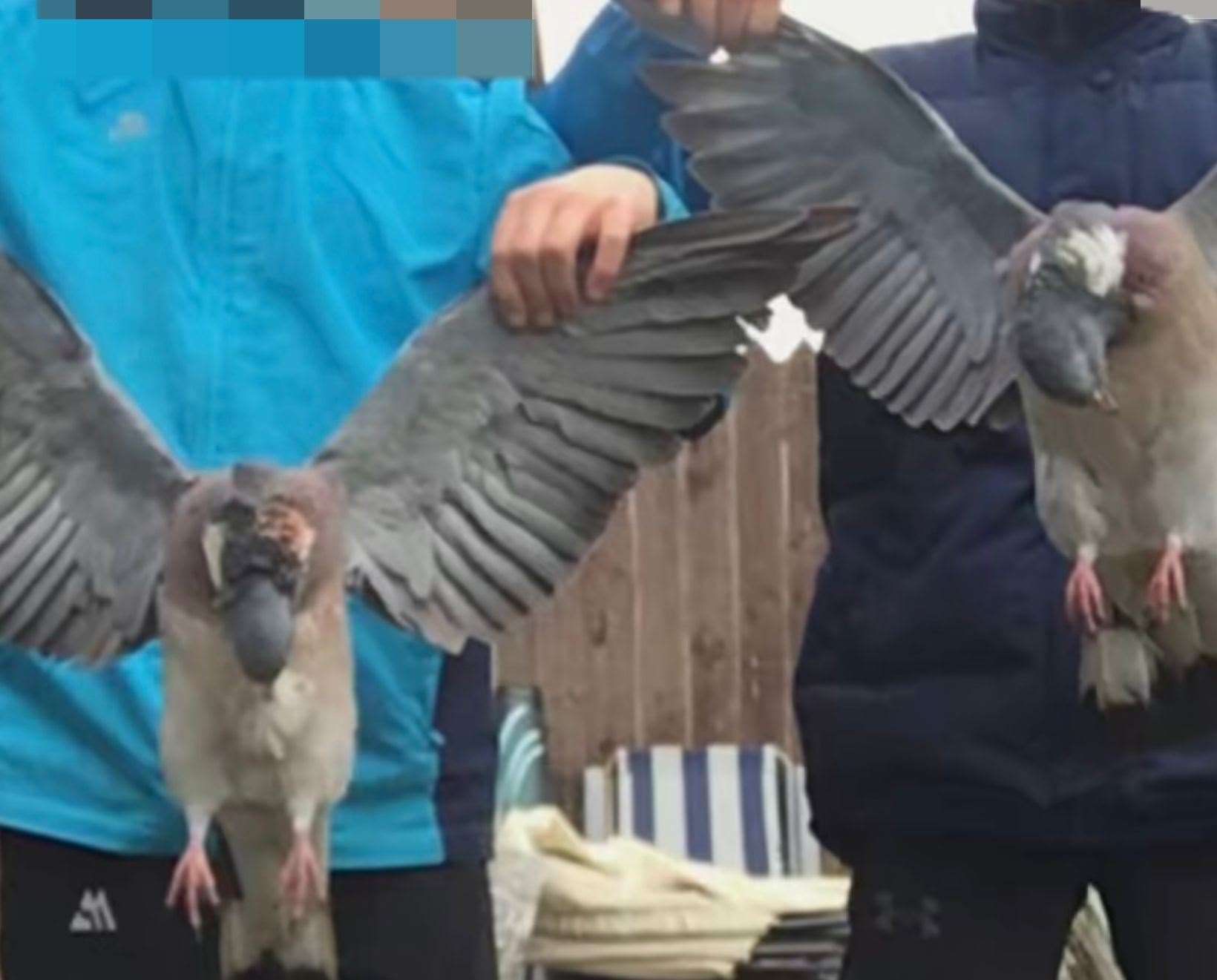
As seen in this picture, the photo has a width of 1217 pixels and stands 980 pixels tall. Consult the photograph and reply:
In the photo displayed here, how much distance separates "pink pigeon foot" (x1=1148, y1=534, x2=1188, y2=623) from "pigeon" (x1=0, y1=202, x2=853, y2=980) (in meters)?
0.31

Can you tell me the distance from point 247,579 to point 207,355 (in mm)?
333

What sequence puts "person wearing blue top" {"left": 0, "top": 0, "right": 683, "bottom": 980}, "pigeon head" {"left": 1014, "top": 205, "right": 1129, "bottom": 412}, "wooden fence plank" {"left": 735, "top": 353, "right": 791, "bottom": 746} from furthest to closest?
"wooden fence plank" {"left": 735, "top": 353, "right": 791, "bottom": 746} < "person wearing blue top" {"left": 0, "top": 0, "right": 683, "bottom": 980} < "pigeon head" {"left": 1014, "top": 205, "right": 1129, "bottom": 412}

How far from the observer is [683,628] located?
19.9ft

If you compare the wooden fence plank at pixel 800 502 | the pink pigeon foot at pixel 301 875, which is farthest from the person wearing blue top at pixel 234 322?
the wooden fence plank at pixel 800 502

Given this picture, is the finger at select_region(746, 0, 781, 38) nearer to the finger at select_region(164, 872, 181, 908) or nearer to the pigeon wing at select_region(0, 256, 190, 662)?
the pigeon wing at select_region(0, 256, 190, 662)

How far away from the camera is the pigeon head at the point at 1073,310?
6.18 ft

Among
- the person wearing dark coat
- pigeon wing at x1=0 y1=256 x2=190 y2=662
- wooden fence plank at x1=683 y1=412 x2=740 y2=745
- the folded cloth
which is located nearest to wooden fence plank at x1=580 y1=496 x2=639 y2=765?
wooden fence plank at x1=683 y1=412 x2=740 y2=745

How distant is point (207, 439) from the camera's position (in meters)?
2.10

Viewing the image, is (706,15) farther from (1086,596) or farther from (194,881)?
(194,881)

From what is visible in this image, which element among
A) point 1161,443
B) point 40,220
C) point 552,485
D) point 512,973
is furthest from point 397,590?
point 512,973

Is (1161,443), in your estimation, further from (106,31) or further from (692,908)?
(692,908)

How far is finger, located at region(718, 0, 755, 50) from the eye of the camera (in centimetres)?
213

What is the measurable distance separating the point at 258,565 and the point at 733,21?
59 cm

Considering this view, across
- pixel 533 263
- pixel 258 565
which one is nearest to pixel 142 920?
pixel 258 565
